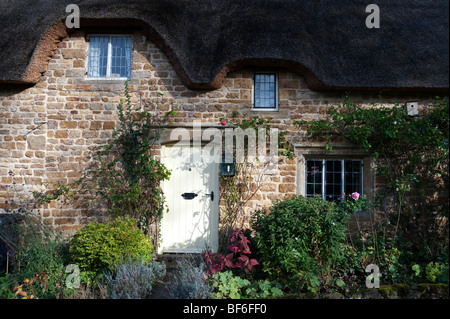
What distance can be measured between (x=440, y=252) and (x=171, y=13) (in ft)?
20.4

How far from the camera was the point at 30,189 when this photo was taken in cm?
620

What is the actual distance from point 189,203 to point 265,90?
2.61 meters

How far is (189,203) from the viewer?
20.5 feet

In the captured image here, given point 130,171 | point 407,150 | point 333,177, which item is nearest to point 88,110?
point 130,171

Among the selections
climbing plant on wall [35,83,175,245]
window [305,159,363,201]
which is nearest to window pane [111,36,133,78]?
climbing plant on wall [35,83,175,245]

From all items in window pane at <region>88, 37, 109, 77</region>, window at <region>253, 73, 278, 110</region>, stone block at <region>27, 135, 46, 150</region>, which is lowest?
stone block at <region>27, 135, 46, 150</region>

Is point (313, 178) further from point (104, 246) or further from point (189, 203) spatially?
point (104, 246)

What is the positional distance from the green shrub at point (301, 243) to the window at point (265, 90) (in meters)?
2.35

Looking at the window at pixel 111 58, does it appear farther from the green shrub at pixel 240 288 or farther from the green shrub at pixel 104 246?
the green shrub at pixel 240 288

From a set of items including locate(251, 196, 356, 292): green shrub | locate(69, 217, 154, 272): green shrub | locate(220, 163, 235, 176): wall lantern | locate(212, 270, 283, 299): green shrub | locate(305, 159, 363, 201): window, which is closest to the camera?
locate(212, 270, 283, 299): green shrub

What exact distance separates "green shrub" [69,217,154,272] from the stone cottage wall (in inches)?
54.5

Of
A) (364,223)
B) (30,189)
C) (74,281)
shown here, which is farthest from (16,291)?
(364,223)

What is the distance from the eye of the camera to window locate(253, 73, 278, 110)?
21.0 feet

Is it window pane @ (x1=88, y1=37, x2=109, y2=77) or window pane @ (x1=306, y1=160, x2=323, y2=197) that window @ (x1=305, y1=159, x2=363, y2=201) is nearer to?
window pane @ (x1=306, y1=160, x2=323, y2=197)
